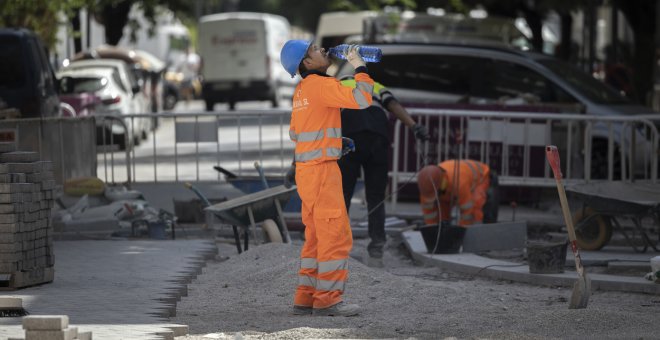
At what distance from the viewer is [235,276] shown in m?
10.9

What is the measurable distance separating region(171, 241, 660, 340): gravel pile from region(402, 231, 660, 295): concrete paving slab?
100 millimetres

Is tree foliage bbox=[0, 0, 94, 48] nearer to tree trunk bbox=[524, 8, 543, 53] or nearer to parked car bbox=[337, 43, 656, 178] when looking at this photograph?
parked car bbox=[337, 43, 656, 178]

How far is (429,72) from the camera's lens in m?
18.1

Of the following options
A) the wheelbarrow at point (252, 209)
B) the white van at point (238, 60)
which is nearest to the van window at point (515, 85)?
the wheelbarrow at point (252, 209)

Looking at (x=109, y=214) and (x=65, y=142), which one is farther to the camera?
(x=65, y=142)

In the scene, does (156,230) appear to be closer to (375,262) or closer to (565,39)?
(375,262)

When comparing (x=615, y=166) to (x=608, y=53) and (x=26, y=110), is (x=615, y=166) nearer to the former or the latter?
(x=26, y=110)

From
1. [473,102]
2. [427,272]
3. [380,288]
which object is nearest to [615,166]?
[473,102]

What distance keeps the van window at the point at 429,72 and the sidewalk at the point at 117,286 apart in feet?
19.2

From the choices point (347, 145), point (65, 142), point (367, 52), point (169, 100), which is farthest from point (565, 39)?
point (367, 52)

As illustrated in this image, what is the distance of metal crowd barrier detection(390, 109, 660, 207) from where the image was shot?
15.1 m

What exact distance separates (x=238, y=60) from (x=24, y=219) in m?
33.6

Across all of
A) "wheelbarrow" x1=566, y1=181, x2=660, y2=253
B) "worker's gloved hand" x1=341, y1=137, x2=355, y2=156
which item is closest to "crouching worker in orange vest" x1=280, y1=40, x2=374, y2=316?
"worker's gloved hand" x1=341, y1=137, x2=355, y2=156

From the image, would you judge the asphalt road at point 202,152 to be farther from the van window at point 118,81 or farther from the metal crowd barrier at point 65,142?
the van window at point 118,81
